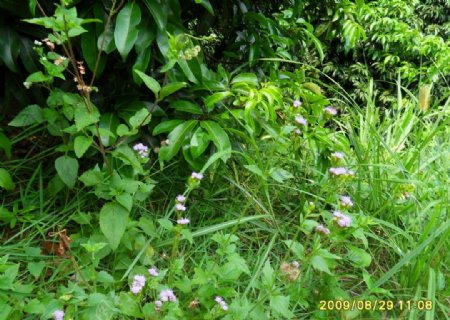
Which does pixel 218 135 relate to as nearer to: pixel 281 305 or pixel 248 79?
pixel 248 79

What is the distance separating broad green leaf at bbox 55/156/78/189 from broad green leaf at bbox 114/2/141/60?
43cm

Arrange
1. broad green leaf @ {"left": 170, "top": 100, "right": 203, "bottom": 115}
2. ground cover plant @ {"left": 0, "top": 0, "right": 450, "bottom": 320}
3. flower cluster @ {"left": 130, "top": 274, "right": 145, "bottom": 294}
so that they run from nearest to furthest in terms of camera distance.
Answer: flower cluster @ {"left": 130, "top": 274, "right": 145, "bottom": 294}
ground cover plant @ {"left": 0, "top": 0, "right": 450, "bottom": 320}
broad green leaf @ {"left": 170, "top": 100, "right": 203, "bottom": 115}

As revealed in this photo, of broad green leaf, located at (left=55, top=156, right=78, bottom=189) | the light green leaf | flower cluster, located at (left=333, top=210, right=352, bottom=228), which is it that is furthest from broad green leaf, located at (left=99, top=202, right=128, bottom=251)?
flower cluster, located at (left=333, top=210, right=352, bottom=228)

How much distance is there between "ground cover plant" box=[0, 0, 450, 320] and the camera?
1395 mm

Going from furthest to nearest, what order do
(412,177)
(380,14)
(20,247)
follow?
(380,14), (412,177), (20,247)

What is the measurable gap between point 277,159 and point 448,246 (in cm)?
79

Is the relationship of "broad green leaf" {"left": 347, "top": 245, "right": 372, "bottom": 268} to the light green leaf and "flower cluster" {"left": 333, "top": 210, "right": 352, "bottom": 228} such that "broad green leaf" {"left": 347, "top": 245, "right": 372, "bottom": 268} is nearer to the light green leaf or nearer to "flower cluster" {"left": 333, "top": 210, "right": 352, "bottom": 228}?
"flower cluster" {"left": 333, "top": 210, "right": 352, "bottom": 228}

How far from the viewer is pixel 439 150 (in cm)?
228

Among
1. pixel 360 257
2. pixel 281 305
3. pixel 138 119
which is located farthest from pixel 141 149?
pixel 360 257

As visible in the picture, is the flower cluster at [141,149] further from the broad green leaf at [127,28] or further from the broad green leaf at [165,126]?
the broad green leaf at [127,28]

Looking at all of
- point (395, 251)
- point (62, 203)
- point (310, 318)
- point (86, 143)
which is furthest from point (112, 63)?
point (395, 251)

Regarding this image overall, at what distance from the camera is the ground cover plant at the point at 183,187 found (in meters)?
1.39

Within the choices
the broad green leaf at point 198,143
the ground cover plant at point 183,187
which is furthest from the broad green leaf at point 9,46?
the broad green leaf at point 198,143

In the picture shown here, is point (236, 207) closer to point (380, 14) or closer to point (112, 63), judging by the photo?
point (112, 63)
